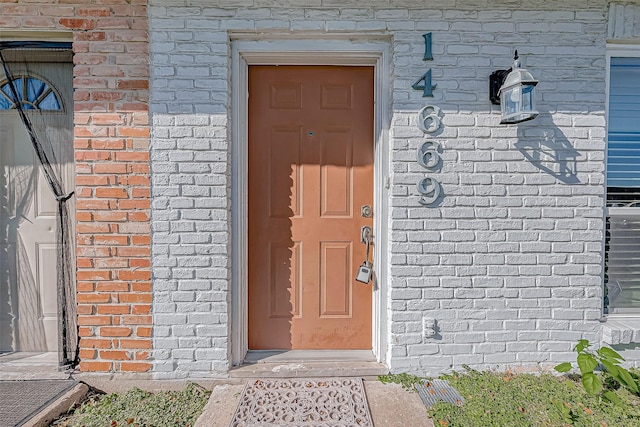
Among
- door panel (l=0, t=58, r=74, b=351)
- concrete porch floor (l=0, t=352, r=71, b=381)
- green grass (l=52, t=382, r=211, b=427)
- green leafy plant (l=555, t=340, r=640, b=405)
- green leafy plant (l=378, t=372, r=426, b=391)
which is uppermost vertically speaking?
door panel (l=0, t=58, r=74, b=351)

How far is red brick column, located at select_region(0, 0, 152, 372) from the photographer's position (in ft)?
7.78

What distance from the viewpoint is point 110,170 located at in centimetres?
240

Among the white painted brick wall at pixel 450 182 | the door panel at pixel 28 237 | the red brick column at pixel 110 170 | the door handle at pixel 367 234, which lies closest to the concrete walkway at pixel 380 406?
the white painted brick wall at pixel 450 182

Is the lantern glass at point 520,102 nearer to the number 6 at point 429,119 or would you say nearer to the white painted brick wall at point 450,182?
the white painted brick wall at point 450,182

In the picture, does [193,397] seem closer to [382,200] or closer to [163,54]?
[382,200]

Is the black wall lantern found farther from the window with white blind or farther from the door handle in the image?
the door handle

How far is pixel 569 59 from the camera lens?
2447mm

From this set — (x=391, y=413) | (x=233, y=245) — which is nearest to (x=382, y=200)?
(x=233, y=245)

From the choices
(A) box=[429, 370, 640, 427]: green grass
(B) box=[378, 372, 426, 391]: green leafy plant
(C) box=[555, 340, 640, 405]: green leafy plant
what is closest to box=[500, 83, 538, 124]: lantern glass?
(C) box=[555, 340, 640, 405]: green leafy plant

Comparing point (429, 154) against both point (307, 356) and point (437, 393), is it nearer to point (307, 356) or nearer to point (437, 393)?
point (437, 393)

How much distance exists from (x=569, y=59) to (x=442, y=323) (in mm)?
1948

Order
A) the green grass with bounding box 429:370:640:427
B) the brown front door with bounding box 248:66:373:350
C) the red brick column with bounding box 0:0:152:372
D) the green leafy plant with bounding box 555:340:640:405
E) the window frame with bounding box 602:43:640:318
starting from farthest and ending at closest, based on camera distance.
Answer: the brown front door with bounding box 248:66:373:350
the window frame with bounding box 602:43:640:318
the red brick column with bounding box 0:0:152:372
the green leafy plant with bounding box 555:340:640:405
the green grass with bounding box 429:370:640:427

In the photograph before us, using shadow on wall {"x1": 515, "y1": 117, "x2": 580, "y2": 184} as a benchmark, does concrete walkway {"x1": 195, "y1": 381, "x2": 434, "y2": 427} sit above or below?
below

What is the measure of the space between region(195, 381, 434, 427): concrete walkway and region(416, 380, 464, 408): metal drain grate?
56 mm
